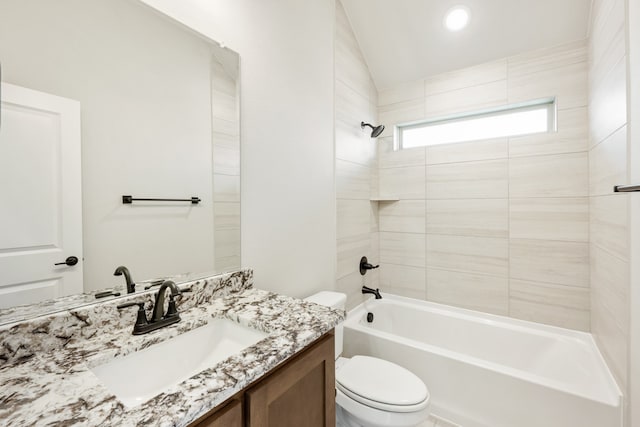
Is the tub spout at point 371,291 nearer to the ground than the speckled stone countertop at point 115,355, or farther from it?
nearer to the ground

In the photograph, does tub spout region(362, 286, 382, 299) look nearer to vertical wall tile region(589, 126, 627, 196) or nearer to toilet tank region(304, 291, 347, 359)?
toilet tank region(304, 291, 347, 359)

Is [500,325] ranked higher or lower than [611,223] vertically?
lower

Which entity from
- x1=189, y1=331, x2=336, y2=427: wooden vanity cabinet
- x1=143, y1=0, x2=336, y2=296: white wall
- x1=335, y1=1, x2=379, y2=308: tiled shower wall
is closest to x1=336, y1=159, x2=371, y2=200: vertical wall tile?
x1=335, y1=1, x2=379, y2=308: tiled shower wall

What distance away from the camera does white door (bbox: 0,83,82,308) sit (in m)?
0.74

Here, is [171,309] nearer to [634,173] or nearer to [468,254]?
[634,173]

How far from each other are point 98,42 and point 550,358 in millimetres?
2919

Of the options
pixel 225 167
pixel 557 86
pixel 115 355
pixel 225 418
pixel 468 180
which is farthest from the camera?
pixel 468 180

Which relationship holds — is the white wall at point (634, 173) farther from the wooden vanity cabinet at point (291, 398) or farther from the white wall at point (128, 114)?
the white wall at point (128, 114)

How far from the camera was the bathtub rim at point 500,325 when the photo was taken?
1390mm

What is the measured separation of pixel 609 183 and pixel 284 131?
1.76 m

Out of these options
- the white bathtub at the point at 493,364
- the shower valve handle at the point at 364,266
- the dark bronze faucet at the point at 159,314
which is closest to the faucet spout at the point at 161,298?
the dark bronze faucet at the point at 159,314

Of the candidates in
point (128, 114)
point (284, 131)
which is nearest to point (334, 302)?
point (284, 131)

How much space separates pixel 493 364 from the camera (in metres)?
1.62

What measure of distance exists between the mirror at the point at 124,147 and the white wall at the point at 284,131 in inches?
3.4
